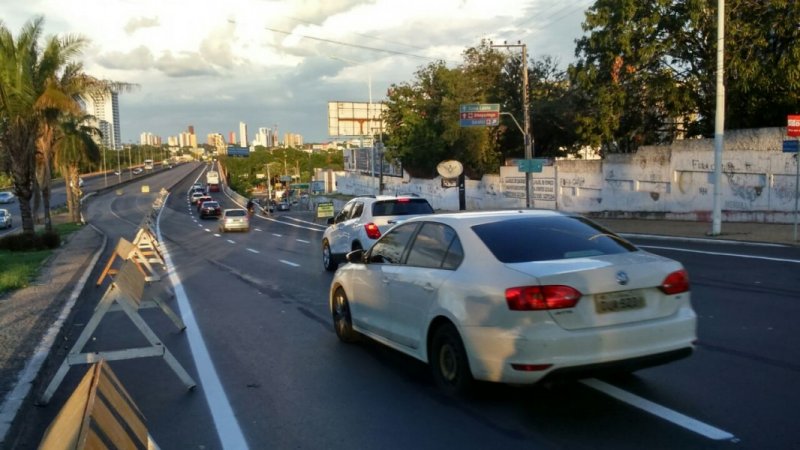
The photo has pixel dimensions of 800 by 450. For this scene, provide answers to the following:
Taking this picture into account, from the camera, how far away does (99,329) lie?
393 inches

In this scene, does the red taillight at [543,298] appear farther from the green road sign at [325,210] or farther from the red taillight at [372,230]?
the green road sign at [325,210]

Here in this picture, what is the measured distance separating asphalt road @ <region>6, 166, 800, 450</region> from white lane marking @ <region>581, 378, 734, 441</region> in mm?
15

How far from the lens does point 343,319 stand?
854 centimetres

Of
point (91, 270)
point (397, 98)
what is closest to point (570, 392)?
point (91, 270)

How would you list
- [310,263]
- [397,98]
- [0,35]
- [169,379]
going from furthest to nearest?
[397,98] → [0,35] → [310,263] → [169,379]

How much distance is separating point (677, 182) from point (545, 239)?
74.1 feet

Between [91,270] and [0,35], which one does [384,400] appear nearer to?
[91,270]

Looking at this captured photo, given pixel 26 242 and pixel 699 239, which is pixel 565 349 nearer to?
pixel 699 239

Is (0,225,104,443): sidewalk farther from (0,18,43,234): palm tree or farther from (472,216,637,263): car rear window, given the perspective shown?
(0,18,43,234): palm tree

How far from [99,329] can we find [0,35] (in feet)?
54.9

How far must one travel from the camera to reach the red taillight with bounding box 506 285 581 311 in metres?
5.38

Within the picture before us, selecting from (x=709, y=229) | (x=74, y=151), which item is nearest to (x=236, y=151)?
(x=74, y=151)

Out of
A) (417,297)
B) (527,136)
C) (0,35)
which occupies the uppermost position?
(0,35)

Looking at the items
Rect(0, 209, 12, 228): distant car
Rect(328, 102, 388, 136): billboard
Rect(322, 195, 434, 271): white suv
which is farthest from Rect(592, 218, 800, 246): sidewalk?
Rect(328, 102, 388, 136): billboard
